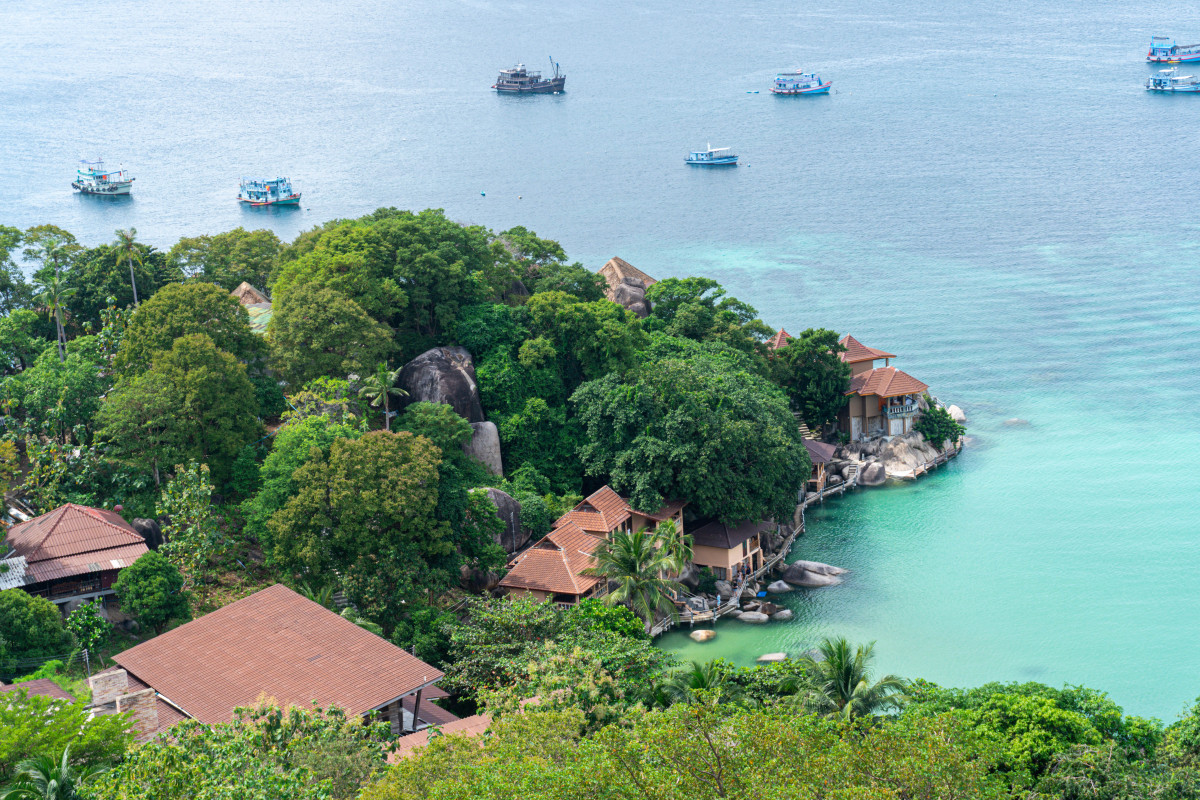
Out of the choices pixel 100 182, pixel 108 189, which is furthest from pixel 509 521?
pixel 100 182

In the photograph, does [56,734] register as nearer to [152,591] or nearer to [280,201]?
[152,591]

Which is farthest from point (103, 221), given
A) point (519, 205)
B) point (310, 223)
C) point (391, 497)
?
point (391, 497)

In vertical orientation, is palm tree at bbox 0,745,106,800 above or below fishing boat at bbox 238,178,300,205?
below

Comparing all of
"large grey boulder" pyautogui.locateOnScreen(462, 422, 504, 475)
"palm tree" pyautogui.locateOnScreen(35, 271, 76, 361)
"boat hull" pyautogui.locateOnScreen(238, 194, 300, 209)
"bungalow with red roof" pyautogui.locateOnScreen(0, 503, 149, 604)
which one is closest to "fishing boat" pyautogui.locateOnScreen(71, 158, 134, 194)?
"boat hull" pyautogui.locateOnScreen(238, 194, 300, 209)

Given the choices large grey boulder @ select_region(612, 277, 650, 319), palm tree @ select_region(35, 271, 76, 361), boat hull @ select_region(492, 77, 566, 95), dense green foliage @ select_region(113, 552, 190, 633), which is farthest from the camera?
boat hull @ select_region(492, 77, 566, 95)

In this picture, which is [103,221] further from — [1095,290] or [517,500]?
[1095,290]

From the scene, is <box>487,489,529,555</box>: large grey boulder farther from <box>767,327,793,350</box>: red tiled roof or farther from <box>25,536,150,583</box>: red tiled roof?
<box>767,327,793,350</box>: red tiled roof
